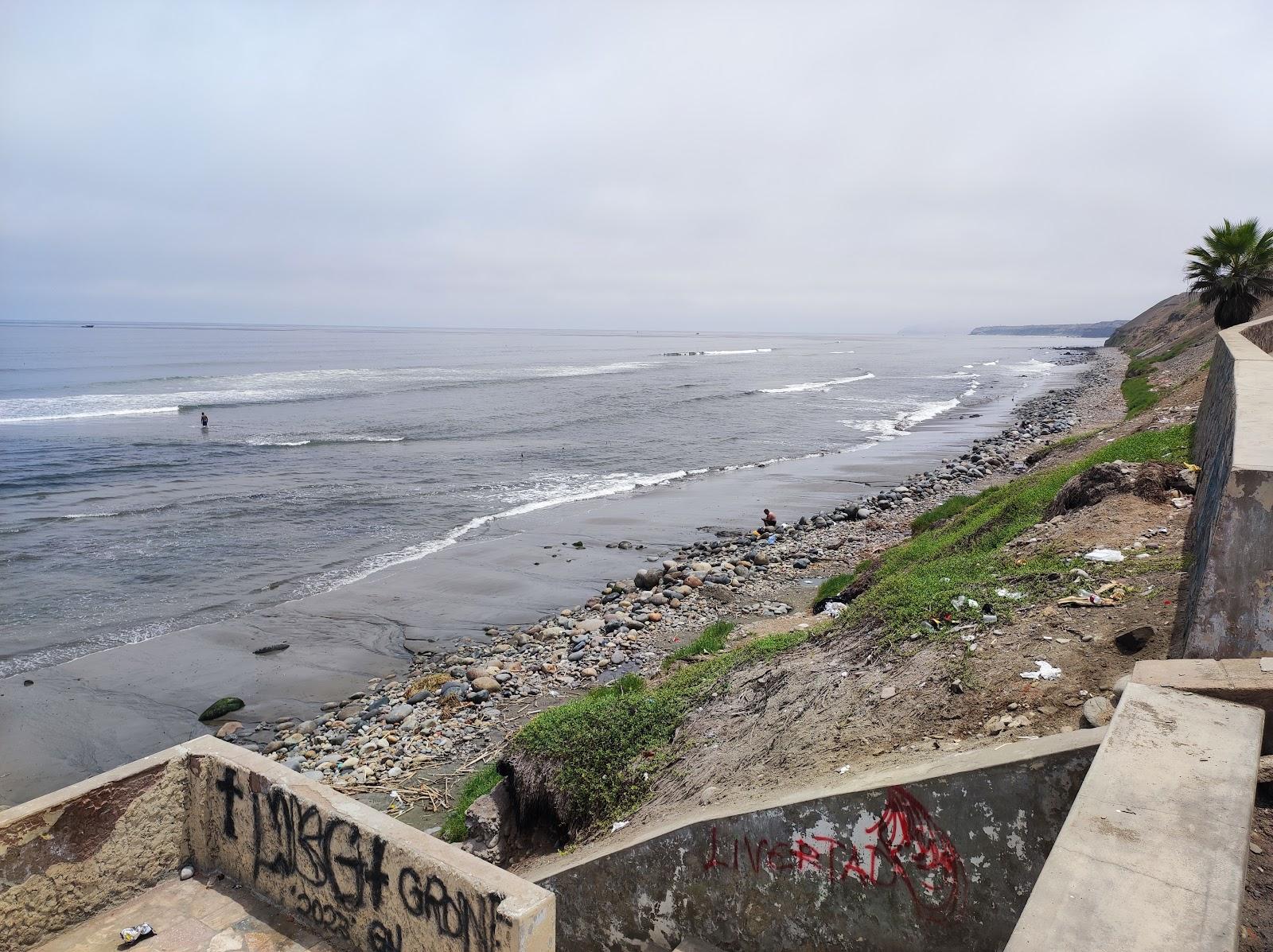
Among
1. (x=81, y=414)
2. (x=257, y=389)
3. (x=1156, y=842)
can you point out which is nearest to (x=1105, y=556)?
(x=1156, y=842)

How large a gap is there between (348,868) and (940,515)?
15.1m

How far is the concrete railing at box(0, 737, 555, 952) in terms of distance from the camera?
4.00 meters

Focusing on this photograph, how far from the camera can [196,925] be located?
475 cm

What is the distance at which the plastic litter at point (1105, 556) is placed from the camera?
25.2ft

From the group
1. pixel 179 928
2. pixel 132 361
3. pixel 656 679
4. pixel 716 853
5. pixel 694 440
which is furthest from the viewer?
pixel 132 361

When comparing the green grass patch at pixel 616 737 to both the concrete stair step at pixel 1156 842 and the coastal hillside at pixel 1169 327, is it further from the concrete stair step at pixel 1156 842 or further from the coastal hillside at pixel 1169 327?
the coastal hillside at pixel 1169 327

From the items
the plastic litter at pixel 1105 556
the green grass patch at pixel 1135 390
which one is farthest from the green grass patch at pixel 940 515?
the green grass patch at pixel 1135 390

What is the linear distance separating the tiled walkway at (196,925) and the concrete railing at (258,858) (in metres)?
0.06

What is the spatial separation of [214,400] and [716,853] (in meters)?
57.9

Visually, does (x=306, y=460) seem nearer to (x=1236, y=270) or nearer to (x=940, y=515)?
(x=940, y=515)

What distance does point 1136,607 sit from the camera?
6.55m

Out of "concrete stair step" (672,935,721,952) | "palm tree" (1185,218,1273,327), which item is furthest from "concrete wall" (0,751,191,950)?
"palm tree" (1185,218,1273,327)

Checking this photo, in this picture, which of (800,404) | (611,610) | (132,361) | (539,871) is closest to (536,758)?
(539,871)

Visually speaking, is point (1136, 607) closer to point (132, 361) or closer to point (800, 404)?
point (800, 404)
